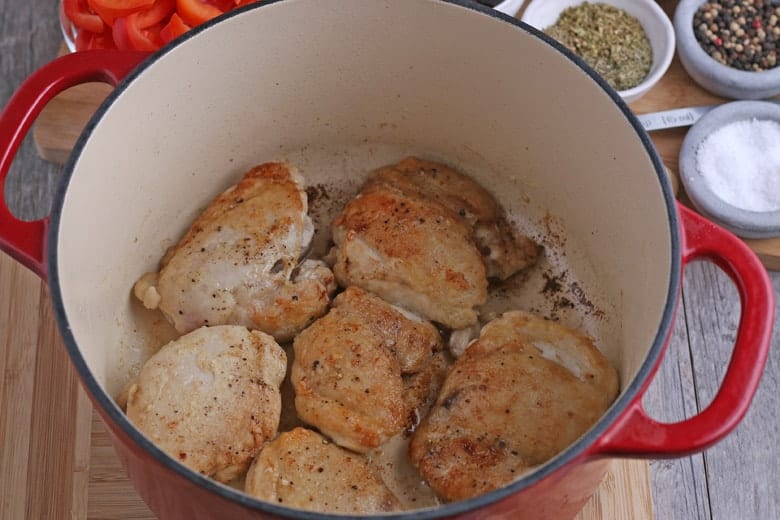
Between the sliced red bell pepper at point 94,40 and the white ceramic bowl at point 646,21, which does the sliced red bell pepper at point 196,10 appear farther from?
the white ceramic bowl at point 646,21

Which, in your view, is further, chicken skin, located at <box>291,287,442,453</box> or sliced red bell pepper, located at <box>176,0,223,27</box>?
sliced red bell pepper, located at <box>176,0,223,27</box>

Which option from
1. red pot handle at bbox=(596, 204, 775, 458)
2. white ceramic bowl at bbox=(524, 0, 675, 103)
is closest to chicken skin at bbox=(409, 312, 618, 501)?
red pot handle at bbox=(596, 204, 775, 458)

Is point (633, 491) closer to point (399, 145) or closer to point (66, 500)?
point (399, 145)

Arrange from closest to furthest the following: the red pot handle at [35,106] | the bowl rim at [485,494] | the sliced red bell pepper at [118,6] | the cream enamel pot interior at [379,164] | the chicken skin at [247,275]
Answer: the bowl rim at [485,494] < the cream enamel pot interior at [379,164] < the red pot handle at [35,106] < the chicken skin at [247,275] < the sliced red bell pepper at [118,6]

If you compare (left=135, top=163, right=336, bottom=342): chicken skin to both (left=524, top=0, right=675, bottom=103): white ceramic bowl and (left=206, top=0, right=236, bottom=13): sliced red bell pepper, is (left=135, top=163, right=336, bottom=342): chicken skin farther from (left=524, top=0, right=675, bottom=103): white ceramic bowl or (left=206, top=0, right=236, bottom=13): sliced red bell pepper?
(left=524, top=0, right=675, bottom=103): white ceramic bowl

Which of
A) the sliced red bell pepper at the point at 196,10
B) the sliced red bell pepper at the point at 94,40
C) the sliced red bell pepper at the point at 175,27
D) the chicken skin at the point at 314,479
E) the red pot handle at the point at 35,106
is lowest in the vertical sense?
the chicken skin at the point at 314,479

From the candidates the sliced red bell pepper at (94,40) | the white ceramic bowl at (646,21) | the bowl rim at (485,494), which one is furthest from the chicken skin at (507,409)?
the sliced red bell pepper at (94,40)

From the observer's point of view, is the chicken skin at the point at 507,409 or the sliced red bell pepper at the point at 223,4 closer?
the chicken skin at the point at 507,409
